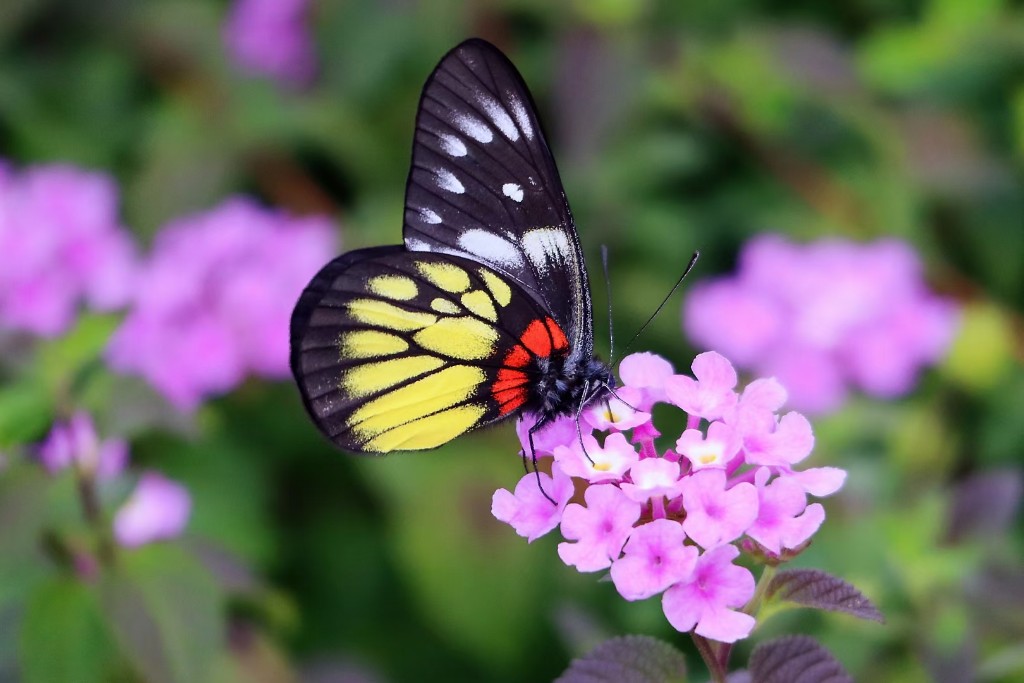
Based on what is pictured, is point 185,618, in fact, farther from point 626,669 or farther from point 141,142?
point 141,142

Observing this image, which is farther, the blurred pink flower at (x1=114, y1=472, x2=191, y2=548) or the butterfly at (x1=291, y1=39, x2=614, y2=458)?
the blurred pink flower at (x1=114, y1=472, x2=191, y2=548)

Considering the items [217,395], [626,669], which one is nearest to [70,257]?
[217,395]

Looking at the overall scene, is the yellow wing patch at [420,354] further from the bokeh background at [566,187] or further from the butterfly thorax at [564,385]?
the bokeh background at [566,187]

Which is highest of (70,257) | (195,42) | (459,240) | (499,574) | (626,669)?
(195,42)

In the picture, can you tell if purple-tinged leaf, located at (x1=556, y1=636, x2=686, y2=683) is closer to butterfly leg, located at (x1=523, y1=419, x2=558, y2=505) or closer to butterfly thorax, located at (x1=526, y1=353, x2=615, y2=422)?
butterfly leg, located at (x1=523, y1=419, x2=558, y2=505)

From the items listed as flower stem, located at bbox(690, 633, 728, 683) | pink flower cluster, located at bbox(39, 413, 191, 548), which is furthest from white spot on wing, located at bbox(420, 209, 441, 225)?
flower stem, located at bbox(690, 633, 728, 683)

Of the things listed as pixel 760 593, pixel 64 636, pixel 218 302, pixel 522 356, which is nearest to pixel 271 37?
pixel 218 302

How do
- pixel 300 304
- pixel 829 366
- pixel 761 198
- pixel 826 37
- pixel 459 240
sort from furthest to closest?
pixel 761 198
pixel 826 37
pixel 829 366
pixel 459 240
pixel 300 304
